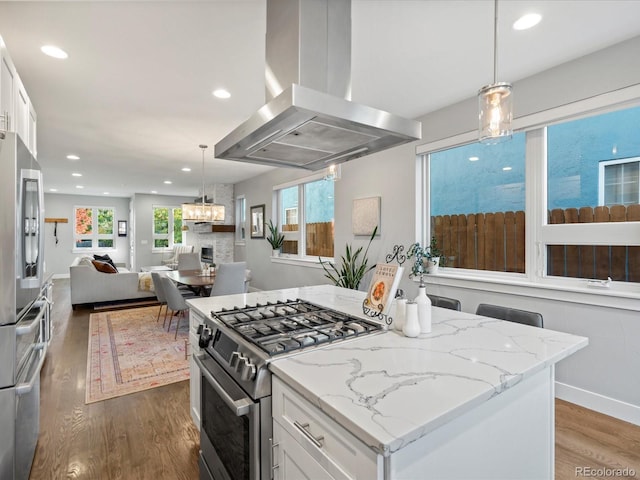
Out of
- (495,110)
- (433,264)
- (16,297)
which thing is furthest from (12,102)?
(433,264)

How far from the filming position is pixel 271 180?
6.40 m

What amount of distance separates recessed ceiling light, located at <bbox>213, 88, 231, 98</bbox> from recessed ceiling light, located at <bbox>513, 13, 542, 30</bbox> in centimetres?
224

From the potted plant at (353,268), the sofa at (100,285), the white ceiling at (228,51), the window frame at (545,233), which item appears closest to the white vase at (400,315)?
the white ceiling at (228,51)

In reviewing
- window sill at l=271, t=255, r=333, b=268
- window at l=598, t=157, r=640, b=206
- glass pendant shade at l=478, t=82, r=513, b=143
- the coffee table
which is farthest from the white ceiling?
the coffee table

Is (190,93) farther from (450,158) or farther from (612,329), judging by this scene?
(612,329)

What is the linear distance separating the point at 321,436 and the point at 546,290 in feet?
8.06

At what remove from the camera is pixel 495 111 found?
63.5 inches

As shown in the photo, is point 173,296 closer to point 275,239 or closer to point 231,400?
point 275,239

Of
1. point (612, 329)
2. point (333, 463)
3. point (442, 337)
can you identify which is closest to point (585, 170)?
point (612, 329)

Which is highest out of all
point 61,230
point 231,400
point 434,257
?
point 61,230

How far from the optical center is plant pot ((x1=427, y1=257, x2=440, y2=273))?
11.2 feet

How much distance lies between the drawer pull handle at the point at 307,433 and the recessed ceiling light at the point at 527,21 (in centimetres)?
243

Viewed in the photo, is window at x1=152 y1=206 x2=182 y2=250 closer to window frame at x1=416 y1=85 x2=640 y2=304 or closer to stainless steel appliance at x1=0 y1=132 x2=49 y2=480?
stainless steel appliance at x1=0 y1=132 x2=49 y2=480

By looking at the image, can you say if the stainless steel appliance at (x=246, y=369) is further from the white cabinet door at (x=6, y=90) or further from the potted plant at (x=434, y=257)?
the potted plant at (x=434, y=257)
